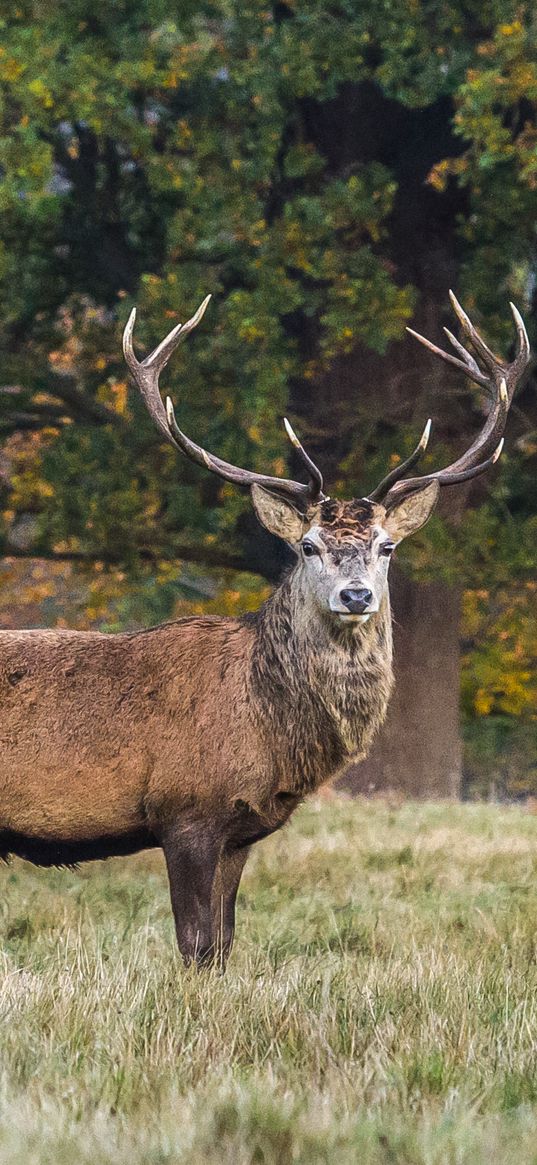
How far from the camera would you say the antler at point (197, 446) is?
6.87 m

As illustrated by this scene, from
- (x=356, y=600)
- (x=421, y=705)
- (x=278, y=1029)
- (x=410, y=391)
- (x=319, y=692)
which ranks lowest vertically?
(x=421, y=705)

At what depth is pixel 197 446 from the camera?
741 cm

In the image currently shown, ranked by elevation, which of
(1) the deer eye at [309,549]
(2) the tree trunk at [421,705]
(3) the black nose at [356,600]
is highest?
(1) the deer eye at [309,549]

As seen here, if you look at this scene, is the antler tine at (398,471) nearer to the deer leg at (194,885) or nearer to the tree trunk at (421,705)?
the deer leg at (194,885)

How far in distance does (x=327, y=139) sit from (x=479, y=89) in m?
3.07

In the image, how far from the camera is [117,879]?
8867 millimetres

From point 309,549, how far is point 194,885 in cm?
138

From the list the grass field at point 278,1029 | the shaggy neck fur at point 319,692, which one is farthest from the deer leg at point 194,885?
the shaggy neck fur at point 319,692

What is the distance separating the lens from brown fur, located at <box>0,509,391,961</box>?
255 inches

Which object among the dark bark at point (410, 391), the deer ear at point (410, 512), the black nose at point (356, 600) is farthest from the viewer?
the dark bark at point (410, 391)

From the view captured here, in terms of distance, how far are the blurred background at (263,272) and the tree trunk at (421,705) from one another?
2 centimetres

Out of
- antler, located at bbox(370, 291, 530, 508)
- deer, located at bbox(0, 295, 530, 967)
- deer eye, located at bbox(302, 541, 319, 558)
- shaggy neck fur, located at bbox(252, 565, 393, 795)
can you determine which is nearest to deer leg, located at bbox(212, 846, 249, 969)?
deer, located at bbox(0, 295, 530, 967)

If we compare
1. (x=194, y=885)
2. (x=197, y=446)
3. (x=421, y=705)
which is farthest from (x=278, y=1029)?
(x=421, y=705)

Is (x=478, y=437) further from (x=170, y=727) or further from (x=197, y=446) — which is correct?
(x=170, y=727)
